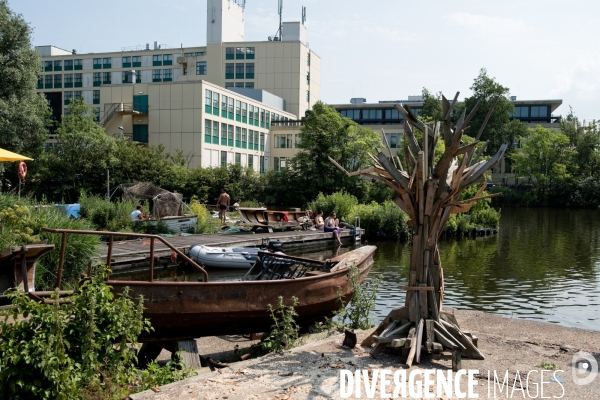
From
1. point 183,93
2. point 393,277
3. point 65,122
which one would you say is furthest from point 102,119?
point 393,277

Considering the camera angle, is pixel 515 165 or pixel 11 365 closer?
pixel 11 365

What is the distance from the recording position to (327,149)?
56125mm

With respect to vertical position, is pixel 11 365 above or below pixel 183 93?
below

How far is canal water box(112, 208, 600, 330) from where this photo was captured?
16953mm

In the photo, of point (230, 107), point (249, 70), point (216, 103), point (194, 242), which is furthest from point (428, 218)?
point (249, 70)

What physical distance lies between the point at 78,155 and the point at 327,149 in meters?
22.9

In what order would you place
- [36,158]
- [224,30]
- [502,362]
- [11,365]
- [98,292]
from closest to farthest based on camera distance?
[11,365] < [98,292] < [502,362] < [36,158] < [224,30]

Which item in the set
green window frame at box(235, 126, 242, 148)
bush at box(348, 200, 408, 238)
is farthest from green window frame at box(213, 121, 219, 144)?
bush at box(348, 200, 408, 238)

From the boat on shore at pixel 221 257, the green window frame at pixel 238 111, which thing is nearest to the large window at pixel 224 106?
the green window frame at pixel 238 111

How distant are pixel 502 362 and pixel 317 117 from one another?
164 ft

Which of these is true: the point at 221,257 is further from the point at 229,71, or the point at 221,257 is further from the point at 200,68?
the point at 200,68

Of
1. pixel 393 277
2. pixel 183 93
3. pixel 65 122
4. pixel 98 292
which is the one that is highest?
pixel 183 93

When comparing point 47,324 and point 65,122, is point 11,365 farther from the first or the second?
point 65,122

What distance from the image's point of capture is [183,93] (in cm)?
5562
